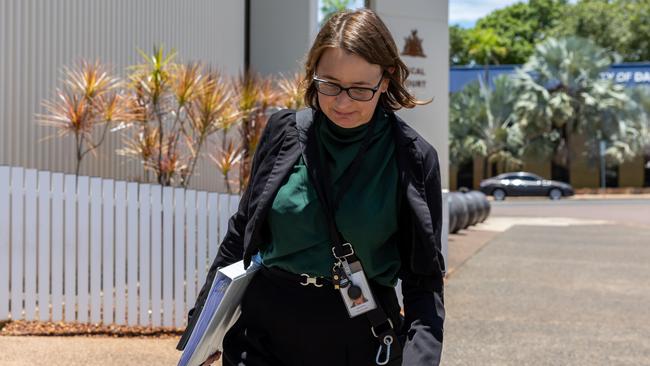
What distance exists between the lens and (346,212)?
2.06m

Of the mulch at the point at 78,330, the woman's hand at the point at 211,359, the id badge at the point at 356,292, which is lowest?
the mulch at the point at 78,330

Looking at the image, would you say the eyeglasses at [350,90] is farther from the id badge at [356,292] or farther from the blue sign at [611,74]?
the blue sign at [611,74]

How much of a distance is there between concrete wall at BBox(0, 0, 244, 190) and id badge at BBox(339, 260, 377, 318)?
6782 mm

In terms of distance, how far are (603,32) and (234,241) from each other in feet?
216

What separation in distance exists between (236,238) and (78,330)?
14.8 feet

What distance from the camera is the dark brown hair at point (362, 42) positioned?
2.05 m

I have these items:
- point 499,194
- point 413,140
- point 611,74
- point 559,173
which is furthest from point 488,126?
point 413,140

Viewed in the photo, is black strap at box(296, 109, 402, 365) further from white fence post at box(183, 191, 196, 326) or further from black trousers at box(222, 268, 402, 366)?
white fence post at box(183, 191, 196, 326)

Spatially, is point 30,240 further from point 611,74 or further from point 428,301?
point 611,74

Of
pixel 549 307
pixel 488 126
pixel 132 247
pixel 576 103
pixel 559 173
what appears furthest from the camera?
pixel 559 173

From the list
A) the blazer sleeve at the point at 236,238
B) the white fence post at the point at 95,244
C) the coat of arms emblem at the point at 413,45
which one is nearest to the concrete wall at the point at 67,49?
the white fence post at the point at 95,244

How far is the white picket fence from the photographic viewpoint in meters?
6.49

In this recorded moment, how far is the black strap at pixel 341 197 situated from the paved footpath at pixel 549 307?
4457 millimetres

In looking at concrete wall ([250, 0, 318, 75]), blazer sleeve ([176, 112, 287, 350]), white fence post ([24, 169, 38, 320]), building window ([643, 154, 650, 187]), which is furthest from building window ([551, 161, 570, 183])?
blazer sleeve ([176, 112, 287, 350])
